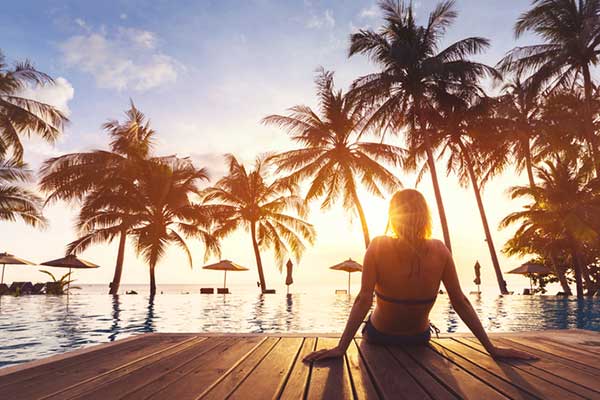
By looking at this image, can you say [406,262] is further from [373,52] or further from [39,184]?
[39,184]

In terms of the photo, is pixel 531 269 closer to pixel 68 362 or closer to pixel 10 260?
pixel 68 362

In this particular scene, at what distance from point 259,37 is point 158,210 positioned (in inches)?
579

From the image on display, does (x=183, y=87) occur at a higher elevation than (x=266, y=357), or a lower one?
higher

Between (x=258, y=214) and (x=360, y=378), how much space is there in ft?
82.6

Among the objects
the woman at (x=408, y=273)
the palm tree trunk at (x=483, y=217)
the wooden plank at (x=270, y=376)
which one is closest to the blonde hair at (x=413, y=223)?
the woman at (x=408, y=273)

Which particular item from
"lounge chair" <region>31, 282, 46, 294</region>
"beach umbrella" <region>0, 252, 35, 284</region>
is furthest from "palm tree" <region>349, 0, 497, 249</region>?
"lounge chair" <region>31, 282, 46, 294</region>

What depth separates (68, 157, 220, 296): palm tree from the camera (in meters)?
21.9

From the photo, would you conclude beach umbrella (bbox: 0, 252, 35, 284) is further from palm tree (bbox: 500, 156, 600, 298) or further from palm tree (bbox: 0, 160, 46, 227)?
palm tree (bbox: 500, 156, 600, 298)

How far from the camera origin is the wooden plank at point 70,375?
2.31 meters

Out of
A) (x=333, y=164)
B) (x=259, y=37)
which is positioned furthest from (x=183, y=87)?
(x=333, y=164)

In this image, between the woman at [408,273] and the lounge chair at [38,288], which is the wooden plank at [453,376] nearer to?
the woman at [408,273]

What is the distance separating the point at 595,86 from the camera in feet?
74.6

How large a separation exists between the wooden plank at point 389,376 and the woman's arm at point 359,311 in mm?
217

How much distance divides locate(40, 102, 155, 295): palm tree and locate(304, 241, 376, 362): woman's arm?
21.5m
